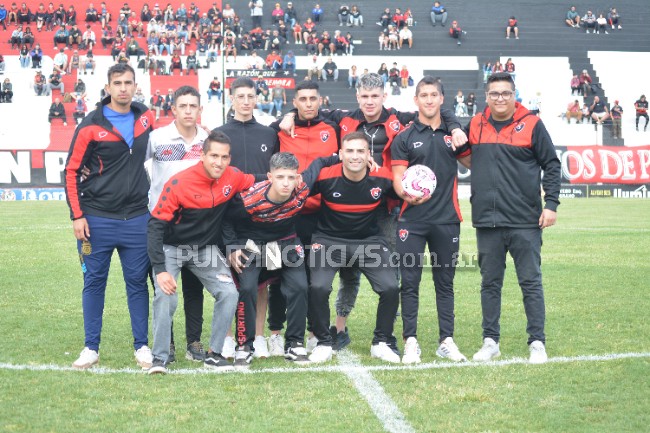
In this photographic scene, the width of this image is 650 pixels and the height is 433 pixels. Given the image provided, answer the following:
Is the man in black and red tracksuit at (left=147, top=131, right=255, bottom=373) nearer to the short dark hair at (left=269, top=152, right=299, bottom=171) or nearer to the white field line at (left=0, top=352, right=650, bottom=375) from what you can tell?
the white field line at (left=0, top=352, right=650, bottom=375)

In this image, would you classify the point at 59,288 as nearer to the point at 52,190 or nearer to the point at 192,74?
the point at 52,190

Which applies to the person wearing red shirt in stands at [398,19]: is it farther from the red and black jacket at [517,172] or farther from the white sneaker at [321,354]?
the white sneaker at [321,354]

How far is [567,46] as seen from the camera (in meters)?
43.7

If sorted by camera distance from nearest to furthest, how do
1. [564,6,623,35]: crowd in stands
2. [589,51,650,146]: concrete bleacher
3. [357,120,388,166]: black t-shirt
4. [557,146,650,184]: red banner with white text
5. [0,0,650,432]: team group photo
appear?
[0,0,650,432]: team group photo < [357,120,388,166]: black t-shirt < [557,146,650,184]: red banner with white text < [589,51,650,146]: concrete bleacher < [564,6,623,35]: crowd in stands

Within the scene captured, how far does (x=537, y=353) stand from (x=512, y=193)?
126cm

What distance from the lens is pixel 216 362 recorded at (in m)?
6.53

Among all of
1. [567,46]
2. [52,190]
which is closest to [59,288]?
[52,190]

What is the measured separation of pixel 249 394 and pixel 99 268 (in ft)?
5.72

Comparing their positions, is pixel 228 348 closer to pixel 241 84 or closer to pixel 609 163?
pixel 241 84

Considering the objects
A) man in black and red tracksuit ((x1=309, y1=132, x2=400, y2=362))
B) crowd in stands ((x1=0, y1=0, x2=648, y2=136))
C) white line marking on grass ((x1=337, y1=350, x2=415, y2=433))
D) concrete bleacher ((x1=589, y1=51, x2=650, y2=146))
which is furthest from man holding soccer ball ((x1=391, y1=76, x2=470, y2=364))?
concrete bleacher ((x1=589, y1=51, x2=650, y2=146))

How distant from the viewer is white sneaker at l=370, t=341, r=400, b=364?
673 centimetres

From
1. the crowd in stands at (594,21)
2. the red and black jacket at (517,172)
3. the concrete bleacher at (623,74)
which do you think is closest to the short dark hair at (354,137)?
the red and black jacket at (517,172)

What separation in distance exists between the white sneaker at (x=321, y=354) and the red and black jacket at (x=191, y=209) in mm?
1181

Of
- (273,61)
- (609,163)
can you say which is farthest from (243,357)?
(273,61)
